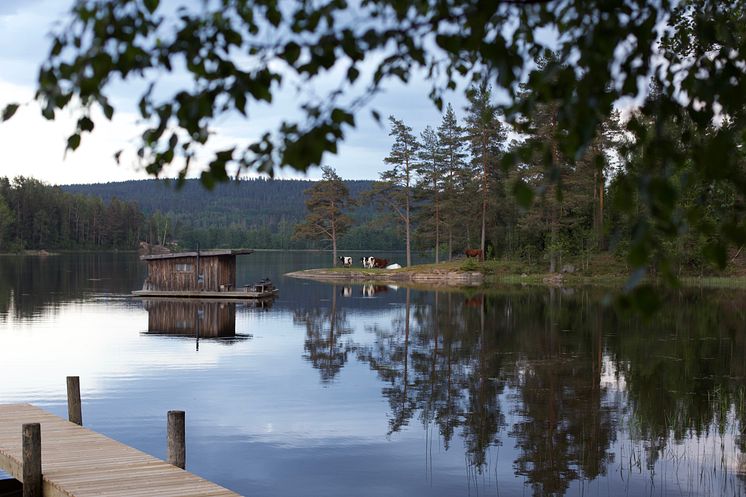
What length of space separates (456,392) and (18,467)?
12.2m

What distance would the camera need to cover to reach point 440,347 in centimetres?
2978

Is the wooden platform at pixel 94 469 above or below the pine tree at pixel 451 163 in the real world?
below

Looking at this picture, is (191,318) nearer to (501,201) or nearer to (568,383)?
(568,383)

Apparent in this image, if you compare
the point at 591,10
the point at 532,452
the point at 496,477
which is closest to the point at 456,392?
the point at 532,452

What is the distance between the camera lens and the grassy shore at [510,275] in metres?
60.8

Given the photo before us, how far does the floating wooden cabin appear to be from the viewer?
50625 mm

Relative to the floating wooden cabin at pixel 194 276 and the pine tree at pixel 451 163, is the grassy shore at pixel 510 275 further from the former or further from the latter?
the floating wooden cabin at pixel 194 276

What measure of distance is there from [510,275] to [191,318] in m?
34.2

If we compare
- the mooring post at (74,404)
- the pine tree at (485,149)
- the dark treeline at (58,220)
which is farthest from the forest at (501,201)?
the dark treeline at (58,220)

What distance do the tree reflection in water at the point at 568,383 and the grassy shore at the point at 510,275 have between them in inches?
793

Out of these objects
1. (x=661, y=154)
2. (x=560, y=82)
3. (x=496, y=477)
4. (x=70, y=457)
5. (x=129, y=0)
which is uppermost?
(x=129, y=0)

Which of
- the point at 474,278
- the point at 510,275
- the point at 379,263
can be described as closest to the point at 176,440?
the point at 474,278

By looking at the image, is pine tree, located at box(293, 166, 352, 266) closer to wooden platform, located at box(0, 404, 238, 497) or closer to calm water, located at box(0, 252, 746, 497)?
calm water, located at box(0, 252, 746, 497)

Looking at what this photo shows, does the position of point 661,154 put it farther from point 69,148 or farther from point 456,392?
point 456,392
